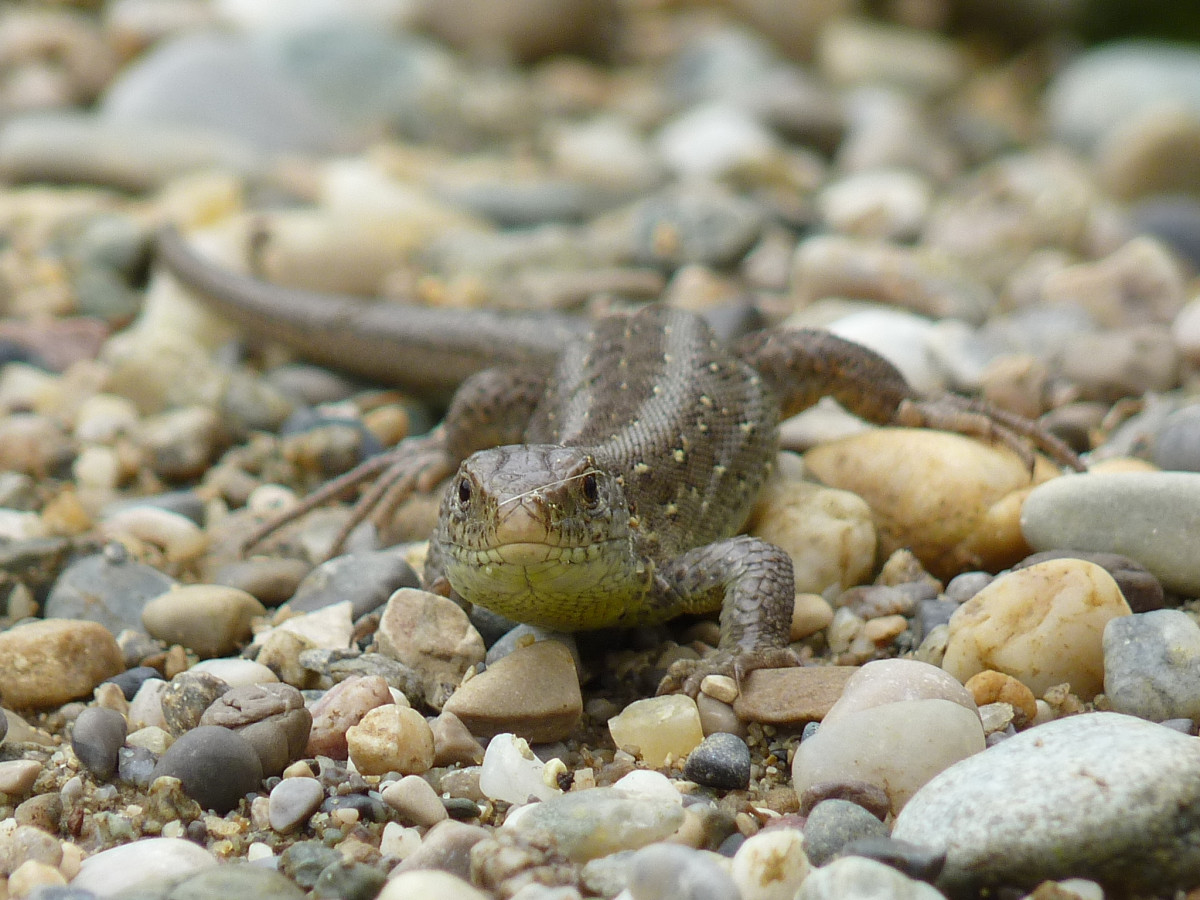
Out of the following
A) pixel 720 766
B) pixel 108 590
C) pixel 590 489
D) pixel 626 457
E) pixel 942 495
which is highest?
pixel 590 489

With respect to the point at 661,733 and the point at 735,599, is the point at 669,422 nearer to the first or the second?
the point at 735,599

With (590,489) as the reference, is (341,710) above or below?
below

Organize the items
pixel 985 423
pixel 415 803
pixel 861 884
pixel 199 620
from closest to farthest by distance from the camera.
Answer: pixel 861 884, pixel 415 803, pixel 199 620, pixel 985 423

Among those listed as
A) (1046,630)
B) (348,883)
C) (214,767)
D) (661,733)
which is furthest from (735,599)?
(214,767)

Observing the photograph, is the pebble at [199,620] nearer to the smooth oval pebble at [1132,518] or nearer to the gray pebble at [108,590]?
the gray pebble at [108,590]

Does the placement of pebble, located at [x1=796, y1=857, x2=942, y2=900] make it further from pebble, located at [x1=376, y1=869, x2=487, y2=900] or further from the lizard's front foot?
the lizard's front foot

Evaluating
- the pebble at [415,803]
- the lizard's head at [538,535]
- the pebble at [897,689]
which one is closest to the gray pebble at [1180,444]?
the pebble at [897,689]

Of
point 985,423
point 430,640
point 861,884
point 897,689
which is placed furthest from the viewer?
point 985,423
